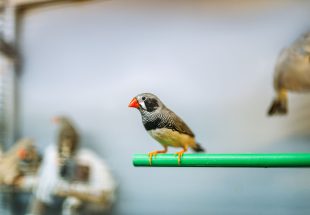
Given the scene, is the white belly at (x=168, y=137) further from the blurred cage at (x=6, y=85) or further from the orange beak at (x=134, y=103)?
the blurred cage at (x=6, y=85)

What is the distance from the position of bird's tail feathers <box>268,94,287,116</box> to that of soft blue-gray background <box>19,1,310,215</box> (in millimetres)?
19

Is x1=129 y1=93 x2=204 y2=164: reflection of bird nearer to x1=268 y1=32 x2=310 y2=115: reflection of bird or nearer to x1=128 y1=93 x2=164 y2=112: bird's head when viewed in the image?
x1=128 y1=93 x2=164 y2=112: bird's head

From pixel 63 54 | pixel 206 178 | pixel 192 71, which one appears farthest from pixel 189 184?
pixel 63 54

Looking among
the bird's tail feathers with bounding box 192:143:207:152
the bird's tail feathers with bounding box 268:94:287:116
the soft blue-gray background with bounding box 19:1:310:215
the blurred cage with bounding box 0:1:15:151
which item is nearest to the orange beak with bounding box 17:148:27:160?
the blurred cage with bounding box 0:1:15:151

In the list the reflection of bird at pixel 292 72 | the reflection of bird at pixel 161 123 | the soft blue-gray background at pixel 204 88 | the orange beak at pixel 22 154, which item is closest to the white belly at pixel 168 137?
the reflection of bird at pixel 161 123

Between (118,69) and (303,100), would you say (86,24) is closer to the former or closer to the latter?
(118,69)

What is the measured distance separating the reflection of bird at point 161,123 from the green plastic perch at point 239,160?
18mm

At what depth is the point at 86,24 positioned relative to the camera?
1259mm

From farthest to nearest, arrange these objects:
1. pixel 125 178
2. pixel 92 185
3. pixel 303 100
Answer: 1. pixel 92 185
2. pixel 125 178
3. pixel 303 100

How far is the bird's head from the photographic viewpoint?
25.2 inches

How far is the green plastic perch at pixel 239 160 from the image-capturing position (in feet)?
2.01

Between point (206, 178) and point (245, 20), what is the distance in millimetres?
492

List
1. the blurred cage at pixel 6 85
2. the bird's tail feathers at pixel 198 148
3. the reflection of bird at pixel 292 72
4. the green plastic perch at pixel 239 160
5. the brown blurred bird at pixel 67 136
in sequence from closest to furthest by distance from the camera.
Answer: the green plastic perch at pixel 239 160
the bird's tail feathers at pixel 198 148
the reflection of bird at pixel 292 72
the brown blurred bird at pixel 67 136
the blurred cage at pixel 6 85

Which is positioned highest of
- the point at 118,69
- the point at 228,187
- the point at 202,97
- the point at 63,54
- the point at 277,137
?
the point at 63,54
